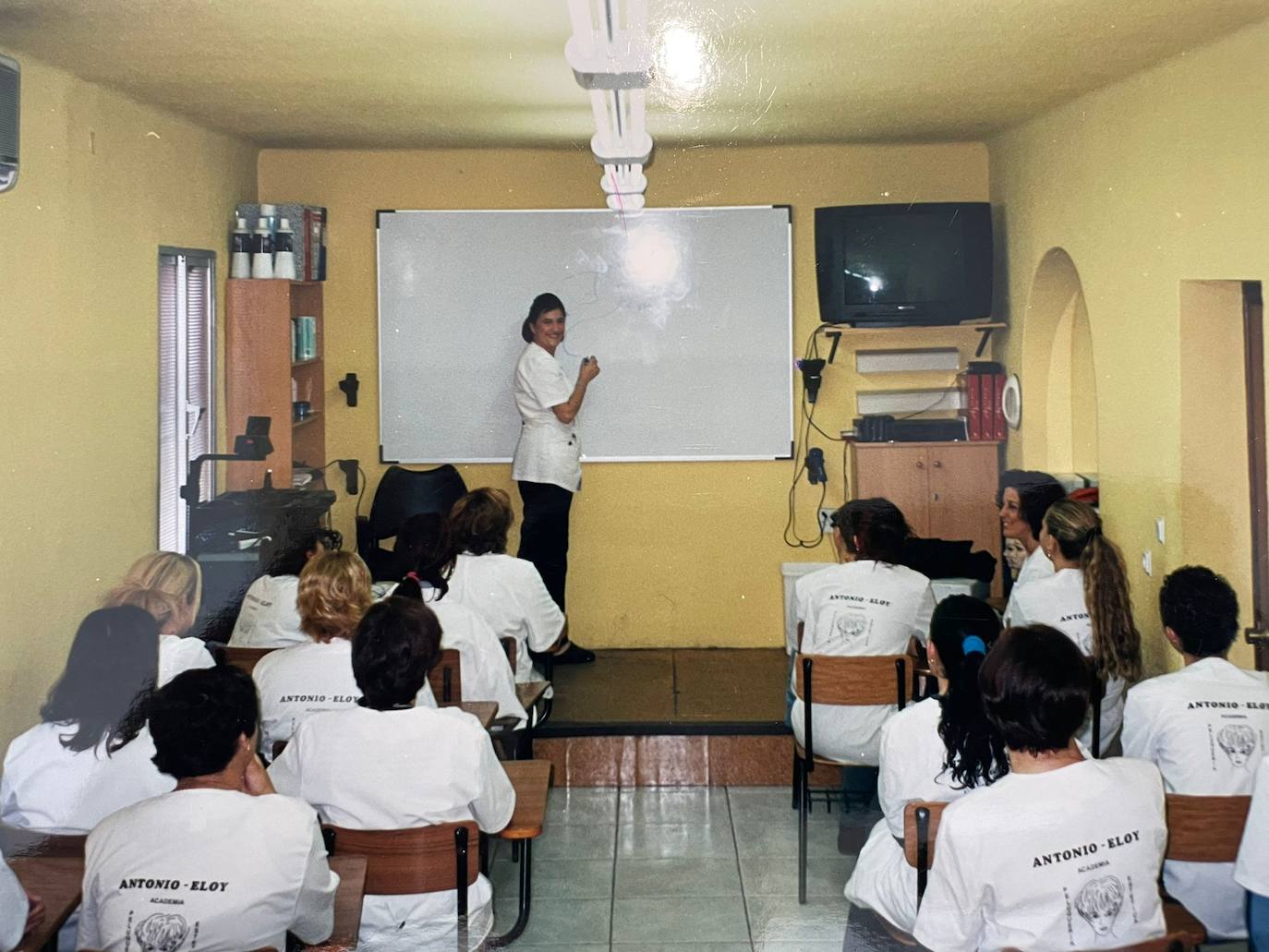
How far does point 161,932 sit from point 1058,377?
2453mm

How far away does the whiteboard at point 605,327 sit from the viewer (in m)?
3.15

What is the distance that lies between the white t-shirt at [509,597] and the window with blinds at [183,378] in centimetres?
72

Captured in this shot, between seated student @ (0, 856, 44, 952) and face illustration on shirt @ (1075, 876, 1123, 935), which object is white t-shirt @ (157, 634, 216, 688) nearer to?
seated student @ (0, 856, 44, 952)

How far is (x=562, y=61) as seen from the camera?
281 cm

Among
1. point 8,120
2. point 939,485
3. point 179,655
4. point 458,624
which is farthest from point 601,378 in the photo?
point 8,120

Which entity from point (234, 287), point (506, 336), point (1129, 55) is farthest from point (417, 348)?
point (1129, 55)

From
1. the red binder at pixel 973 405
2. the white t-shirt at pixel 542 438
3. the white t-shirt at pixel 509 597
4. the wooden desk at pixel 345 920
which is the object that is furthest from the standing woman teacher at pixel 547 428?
the wooden desk at pixel 345 920

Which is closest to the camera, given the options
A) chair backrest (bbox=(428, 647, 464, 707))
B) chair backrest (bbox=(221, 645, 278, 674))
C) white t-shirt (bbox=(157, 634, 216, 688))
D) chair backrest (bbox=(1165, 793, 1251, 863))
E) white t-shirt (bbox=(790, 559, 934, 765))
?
chair backrest (bbox=(1165, 793, 1251, 863))

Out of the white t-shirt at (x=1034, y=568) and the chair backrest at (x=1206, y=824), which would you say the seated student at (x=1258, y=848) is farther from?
the white t-shirt at (x=1034, y=568)

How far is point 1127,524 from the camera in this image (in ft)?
10.2

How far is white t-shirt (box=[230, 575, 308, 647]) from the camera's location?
294 centimetres

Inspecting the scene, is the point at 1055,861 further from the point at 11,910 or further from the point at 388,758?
the point at 11,910

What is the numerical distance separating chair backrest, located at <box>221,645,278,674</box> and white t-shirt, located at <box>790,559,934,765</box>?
1.35 meters

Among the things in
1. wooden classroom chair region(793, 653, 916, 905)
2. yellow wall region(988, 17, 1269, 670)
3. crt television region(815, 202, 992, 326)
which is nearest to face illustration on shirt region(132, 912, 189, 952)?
wooden classroom chair region(793, 653, 916, 905)
